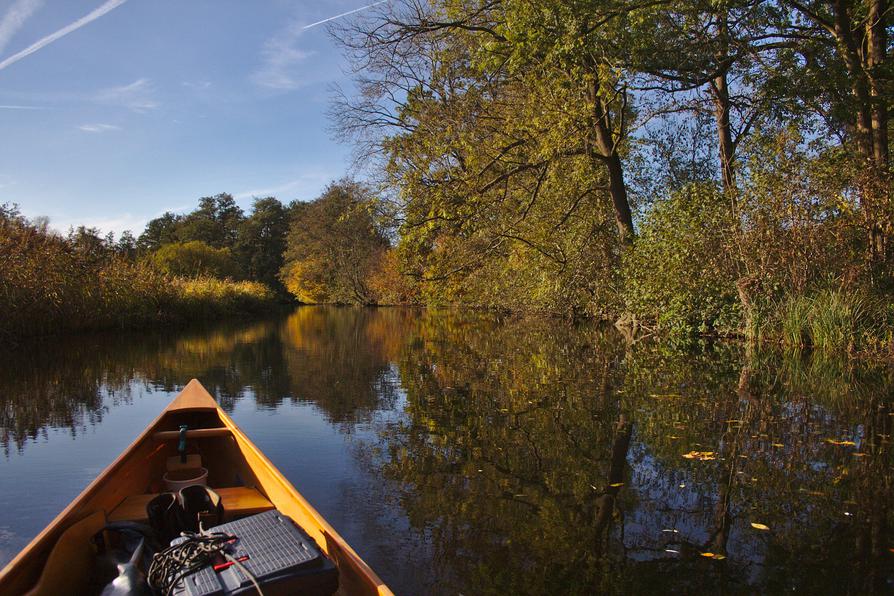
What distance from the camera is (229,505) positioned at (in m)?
3.58

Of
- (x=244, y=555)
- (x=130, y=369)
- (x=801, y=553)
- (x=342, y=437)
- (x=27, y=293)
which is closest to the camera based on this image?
(x=244, y=555)

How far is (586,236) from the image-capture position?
16953mm

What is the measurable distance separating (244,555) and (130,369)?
32.8 ft

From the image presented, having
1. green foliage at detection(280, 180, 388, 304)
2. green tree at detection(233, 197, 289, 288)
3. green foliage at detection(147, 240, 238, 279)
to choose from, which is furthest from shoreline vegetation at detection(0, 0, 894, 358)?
green tree at detection(233, 197, 289, 288)

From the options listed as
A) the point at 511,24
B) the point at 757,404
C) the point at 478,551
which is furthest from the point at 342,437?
the point at 511,24

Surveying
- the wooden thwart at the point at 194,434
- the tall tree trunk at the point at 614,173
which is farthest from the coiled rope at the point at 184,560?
the tall tree trunk at the point at 614,173

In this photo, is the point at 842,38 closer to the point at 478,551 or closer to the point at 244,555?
the point at 478,551

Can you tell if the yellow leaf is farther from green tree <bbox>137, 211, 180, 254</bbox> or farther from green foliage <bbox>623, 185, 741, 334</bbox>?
green tree <bbox>137, 211, 180, 254</bbox>

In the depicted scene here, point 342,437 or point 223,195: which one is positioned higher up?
point 223,195

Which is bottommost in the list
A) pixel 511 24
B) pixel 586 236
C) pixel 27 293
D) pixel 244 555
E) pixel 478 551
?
pixel 478 551

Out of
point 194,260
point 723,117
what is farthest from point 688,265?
point 194,260

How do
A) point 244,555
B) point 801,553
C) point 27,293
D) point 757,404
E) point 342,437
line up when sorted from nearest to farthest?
point 244,555 → point 801,553 → point 342,437 → point 757,404 → point 27,293

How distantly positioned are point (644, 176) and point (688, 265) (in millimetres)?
5706

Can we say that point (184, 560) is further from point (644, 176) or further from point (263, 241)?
point (263, 241)
